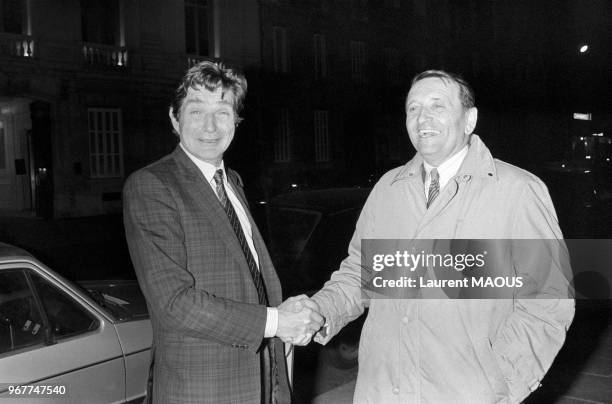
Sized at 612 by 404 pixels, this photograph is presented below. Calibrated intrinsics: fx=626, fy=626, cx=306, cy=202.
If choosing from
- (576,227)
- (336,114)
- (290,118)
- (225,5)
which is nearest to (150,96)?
(225,5)

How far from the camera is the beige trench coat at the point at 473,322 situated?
2.04 meters

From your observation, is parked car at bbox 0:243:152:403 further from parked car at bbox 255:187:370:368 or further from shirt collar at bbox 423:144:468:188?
shirt collar at bbox 423:144:468:188

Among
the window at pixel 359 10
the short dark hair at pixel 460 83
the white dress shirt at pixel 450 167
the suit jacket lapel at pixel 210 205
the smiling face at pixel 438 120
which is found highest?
the window at pixel 359 10

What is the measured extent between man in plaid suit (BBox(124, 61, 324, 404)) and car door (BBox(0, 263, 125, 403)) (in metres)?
0.97

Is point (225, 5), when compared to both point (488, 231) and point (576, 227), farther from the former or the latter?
point (488, 231)

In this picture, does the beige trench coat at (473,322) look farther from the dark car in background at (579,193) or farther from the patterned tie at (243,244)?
the dark car in background at (579,193)

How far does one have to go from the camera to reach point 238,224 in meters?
2.38

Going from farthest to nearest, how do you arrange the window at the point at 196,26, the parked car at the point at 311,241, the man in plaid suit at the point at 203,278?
1. the window at the point at 196,26
2. the parked car at the point at 311,241
3. the man in plaid suit at the point at 203,278

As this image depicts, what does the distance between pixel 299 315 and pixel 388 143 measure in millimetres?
28508

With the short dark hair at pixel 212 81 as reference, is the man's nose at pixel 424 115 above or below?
below

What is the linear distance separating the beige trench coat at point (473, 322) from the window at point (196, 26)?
20.3 metres

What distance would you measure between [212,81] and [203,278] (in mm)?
784

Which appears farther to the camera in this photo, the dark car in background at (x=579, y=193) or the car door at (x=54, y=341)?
the dark car in background at (x=579, y=193)

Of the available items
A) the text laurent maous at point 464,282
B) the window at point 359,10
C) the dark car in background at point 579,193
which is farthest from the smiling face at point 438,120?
the window at point 359,10
